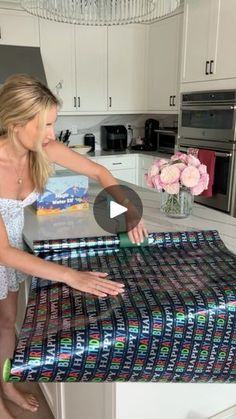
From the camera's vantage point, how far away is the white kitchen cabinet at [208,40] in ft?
9.49

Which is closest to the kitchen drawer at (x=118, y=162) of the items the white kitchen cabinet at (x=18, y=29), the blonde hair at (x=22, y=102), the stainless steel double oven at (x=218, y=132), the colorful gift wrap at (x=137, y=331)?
the stainless steel double oven at (x=218, y=132)

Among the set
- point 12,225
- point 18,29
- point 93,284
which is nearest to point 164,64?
point 18,29

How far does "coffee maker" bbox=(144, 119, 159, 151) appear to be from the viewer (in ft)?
14.7

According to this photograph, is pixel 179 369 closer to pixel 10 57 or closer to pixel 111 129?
pixel 10 57

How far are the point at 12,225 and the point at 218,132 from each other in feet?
7.01

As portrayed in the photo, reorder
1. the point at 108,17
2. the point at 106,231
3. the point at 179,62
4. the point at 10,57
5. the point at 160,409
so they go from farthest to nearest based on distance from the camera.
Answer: the point at 179,62 → the point at 10,57 → the point at 108,17 → the point at 106,231 → the point at 160,409

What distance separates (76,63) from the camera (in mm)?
3975

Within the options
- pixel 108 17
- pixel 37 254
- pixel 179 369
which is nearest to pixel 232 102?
pixel 108 17

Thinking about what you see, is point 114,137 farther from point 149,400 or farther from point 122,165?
point 149,400

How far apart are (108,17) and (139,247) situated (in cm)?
122

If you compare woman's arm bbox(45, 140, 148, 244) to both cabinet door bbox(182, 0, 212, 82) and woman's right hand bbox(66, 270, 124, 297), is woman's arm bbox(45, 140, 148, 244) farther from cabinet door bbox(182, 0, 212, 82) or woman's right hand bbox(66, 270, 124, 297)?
cabinet door bbox(182, 0, 212, 82)

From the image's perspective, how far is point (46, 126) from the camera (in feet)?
4.05
